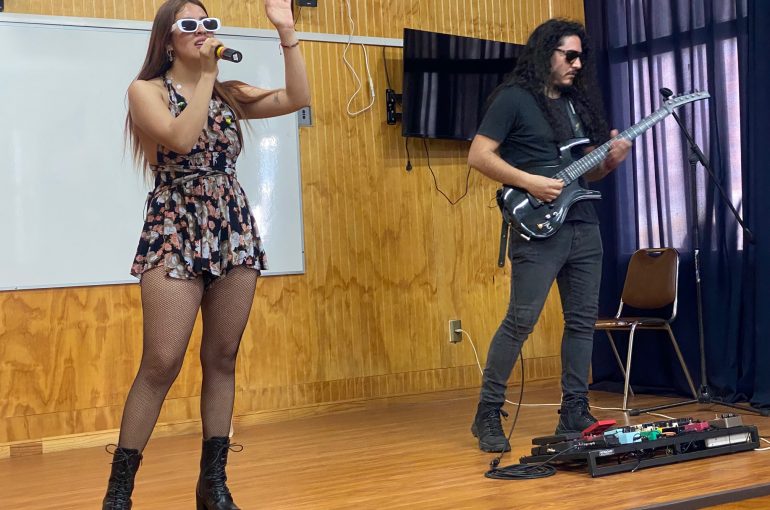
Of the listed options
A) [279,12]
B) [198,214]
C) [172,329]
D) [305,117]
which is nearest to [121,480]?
[172,329]

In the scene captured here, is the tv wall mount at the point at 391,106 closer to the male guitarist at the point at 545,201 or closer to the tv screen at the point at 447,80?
the tv screen at the point at 447,80

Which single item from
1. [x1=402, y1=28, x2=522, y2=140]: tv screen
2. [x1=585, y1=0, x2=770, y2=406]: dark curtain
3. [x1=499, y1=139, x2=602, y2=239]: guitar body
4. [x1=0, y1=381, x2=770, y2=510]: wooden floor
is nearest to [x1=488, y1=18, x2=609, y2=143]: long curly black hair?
[x1=499, y1=139, x2=602, y2=239]: guitar body

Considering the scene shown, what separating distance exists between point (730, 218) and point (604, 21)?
1411mm

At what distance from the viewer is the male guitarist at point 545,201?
342 centimetres

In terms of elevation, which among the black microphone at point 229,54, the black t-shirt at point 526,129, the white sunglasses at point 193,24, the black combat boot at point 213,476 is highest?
the white sunglasses at point 193,24

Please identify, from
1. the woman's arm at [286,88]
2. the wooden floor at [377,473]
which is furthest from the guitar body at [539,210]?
the woman's arm at [286,88]

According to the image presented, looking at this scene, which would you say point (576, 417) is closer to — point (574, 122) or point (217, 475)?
point (574, 122)

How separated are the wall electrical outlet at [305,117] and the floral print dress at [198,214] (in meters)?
2.45

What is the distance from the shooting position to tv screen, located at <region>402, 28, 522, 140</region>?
499 centimetres

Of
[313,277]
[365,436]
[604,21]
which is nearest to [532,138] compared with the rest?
[365,436]

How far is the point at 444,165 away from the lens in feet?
17.4

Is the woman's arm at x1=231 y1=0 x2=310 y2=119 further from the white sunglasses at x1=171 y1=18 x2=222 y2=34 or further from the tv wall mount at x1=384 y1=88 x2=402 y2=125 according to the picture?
the tv wall mount at x1=384 y1=88 x2=402 y2=125

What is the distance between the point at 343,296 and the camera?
4.98 meters

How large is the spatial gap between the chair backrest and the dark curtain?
150 mm
